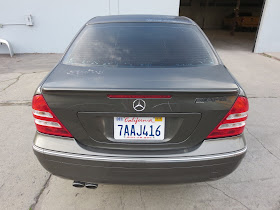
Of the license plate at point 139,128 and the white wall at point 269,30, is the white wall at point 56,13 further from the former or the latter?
the license plate at point 139,128

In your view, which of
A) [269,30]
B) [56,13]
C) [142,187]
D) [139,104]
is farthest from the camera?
[269,30]

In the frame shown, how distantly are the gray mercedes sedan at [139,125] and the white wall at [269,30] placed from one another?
844 cm

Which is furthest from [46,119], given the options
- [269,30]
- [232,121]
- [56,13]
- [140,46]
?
[269,30]

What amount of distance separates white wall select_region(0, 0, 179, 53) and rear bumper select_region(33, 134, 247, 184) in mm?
7127

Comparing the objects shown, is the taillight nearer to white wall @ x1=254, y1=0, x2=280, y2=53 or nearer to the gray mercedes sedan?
the gray mercedes sedan

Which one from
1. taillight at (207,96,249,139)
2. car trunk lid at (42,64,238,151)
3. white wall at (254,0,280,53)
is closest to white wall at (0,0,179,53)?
white wall at (254,0,280,53)

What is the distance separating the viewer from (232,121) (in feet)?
5.01

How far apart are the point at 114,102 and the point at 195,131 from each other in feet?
1.97

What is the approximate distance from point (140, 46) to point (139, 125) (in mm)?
878

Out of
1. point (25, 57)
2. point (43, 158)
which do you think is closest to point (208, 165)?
point (43, 158)

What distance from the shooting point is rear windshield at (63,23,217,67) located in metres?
1.83

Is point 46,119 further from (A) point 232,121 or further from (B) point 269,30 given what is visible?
(B) point 269,30

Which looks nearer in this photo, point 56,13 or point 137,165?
point 137,165

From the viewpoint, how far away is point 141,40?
205cm
